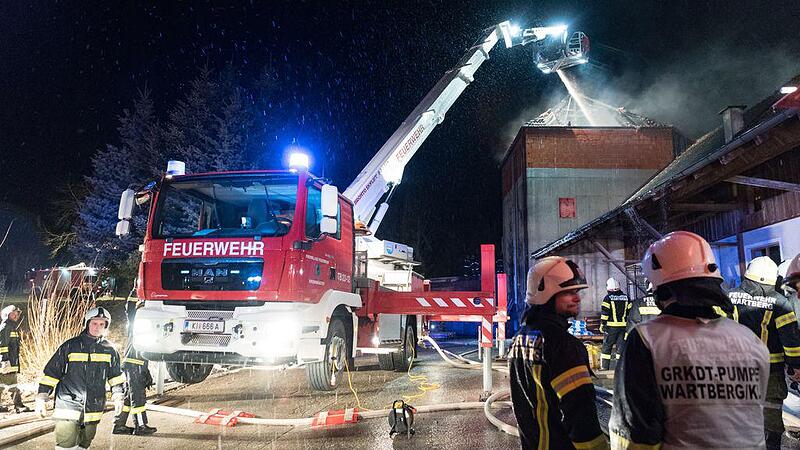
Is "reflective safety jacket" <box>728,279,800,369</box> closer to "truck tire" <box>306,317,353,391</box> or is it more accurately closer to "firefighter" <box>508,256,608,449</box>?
"firefighter" <box>508,256,608,449</box>

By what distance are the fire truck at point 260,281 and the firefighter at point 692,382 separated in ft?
13.4

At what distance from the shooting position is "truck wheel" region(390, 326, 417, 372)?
30.0ft

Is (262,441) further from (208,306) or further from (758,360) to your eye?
(758,360)

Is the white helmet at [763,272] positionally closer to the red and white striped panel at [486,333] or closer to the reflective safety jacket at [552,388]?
the reflective safety jacket at [552,388]

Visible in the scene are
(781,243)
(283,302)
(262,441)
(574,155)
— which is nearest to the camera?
(262,441)

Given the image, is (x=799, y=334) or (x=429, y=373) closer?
(x=799, y=334)

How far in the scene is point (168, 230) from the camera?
19.9 ft

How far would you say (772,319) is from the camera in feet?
12.7

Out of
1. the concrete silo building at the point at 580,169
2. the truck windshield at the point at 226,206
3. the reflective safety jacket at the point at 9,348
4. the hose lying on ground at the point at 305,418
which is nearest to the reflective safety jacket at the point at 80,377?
the hose lying on ground at the point at 305,418

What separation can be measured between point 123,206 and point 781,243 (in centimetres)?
1025

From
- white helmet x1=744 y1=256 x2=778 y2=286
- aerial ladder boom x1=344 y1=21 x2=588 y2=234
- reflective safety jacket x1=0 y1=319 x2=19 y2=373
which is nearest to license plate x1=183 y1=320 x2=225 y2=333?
reflective safety jacket x1=0 y1=319 x2=19 y2=373

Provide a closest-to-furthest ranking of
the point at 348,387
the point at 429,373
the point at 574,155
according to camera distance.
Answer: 1. the point at 348,387
2. the point at 429,373
3. the point at 574,155

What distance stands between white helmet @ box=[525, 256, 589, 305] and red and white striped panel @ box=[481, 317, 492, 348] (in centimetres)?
484

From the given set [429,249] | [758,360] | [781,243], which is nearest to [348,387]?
[758,360]
